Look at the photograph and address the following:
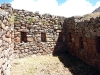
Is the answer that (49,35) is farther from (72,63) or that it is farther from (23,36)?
(72,63)

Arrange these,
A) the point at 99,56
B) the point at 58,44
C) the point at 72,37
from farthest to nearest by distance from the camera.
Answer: the point at 58,44 → the point at 72,37 → the point at 99,56

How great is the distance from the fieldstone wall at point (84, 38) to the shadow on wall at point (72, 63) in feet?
0.90

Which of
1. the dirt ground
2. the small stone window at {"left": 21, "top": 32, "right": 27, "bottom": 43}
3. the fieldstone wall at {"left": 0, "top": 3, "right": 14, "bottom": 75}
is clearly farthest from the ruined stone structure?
the fieldstone wall at {"left": 0, "top": 3, "right": 14, "bottom": 75}

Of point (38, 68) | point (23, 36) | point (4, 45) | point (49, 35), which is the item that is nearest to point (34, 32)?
point (23, 36)

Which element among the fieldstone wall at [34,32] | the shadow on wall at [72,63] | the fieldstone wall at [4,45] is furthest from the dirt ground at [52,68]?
the fieldstone wall at [34,32]

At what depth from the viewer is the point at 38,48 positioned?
10.8 m

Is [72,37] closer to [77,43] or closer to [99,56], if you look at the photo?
[77,43]

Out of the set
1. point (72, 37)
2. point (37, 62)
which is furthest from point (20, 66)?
point (72, 37)

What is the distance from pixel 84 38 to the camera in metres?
9.34

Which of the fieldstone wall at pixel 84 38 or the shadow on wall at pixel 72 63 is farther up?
the fieldstone wall at pixel 84 38

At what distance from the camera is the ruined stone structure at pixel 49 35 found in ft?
28.9

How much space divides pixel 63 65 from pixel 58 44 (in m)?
3.06

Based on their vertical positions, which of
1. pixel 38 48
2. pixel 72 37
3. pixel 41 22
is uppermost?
pixel 41 22

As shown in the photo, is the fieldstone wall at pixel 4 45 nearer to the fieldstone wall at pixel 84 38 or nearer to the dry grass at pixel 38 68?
the dry grass at pixel 38 68
